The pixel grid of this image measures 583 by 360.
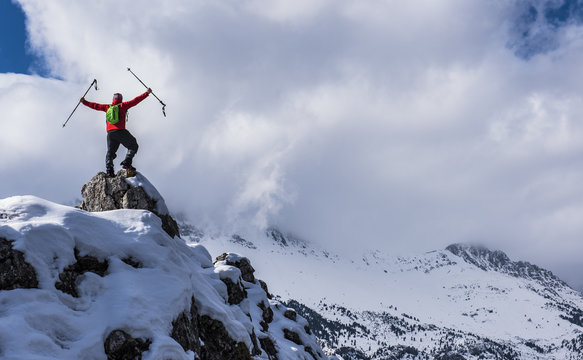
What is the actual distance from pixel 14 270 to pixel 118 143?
10.2 m

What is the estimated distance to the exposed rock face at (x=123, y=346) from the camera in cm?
1289

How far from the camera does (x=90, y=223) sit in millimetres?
16672

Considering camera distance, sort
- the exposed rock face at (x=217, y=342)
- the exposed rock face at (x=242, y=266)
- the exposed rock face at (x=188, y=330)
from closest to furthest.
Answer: the exposed rock face at (x=188, y=330) < the exposed rock face at (x=217, y=342) < the exposed rock face at (x=242, y=266)

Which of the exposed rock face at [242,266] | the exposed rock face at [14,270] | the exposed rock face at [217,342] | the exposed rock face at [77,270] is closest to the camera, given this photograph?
the exposed rock face at [14,270]

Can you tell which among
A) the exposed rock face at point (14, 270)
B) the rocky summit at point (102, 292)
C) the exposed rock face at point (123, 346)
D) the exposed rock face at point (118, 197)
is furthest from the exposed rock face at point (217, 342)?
the exposed rock face at point (14, 270)

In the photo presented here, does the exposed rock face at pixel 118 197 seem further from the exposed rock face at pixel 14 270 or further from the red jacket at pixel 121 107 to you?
the exposed rock face at pixel 14 270

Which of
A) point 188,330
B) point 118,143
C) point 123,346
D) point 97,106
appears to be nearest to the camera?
point 123,346

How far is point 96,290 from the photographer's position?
14742mm

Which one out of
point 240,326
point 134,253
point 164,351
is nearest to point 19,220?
point 134,253

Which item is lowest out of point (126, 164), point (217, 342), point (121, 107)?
point (217, 342)

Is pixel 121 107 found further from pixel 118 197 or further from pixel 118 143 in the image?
pixel 118 197

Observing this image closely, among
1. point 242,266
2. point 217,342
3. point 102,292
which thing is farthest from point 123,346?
point 242,266

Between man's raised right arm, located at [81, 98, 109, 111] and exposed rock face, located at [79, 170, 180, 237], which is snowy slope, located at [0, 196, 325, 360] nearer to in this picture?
exposed rock face, located at [79, 170, 180, 237]

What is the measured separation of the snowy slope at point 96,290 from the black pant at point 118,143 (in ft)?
14.0
